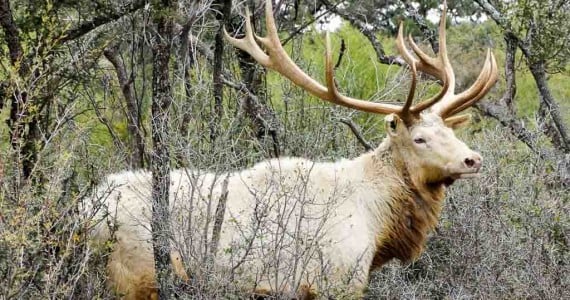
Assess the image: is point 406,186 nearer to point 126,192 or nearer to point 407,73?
point 126,192

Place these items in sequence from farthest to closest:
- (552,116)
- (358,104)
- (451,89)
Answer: (552,116) < (451,89) < (358,104)

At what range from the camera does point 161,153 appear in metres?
6.40

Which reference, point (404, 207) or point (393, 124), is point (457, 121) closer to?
point (393, 124)

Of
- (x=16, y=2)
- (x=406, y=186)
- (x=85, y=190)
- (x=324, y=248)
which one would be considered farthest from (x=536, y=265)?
(x=16, y=2)

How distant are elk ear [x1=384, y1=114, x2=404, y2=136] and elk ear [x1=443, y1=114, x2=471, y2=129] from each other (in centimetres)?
40

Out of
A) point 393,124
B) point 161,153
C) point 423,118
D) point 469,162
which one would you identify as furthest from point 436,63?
point 161,153

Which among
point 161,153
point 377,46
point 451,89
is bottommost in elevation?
point 161,153

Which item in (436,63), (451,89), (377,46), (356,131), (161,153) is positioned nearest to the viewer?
(161,153)

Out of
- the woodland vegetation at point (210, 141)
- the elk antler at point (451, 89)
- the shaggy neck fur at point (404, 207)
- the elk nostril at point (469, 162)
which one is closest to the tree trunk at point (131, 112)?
the woodland vegetation at point (210, 141)

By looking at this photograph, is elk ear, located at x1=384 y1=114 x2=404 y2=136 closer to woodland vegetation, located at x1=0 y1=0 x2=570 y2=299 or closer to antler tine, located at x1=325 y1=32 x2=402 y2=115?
antler tine, located at x1=325 y1=32 x2=402 y2=115

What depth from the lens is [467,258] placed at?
747 cm

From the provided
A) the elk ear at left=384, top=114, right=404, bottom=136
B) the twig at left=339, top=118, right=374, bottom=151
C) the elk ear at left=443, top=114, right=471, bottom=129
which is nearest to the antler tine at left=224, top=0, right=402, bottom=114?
the elk ear at left=384, top=114, right=404, bottom=136

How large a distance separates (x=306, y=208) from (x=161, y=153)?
3.38ft

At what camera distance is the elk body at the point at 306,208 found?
6.27 meters
